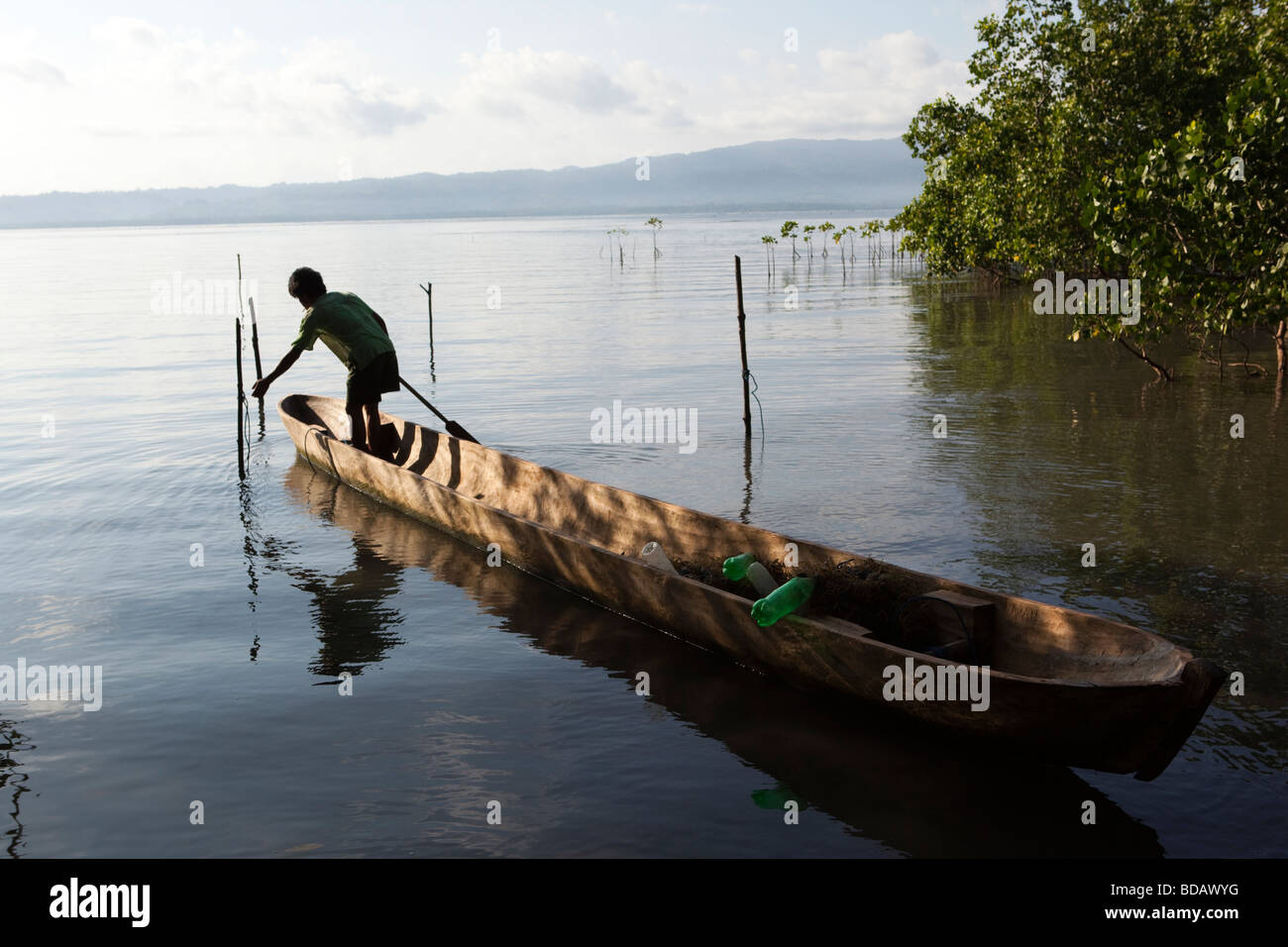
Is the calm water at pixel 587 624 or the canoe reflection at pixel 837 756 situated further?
the calm water at pixel 587 624

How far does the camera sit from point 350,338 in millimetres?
11008

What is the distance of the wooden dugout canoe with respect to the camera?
482cm

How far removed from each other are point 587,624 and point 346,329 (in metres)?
4.90

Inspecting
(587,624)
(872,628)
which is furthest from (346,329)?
(872,628)

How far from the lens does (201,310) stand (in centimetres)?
3628

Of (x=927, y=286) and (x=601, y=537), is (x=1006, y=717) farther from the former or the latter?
(x=927, y=286)

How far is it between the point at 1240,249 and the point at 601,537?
8129 millimetres

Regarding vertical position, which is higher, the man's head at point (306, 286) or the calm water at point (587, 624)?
the man's head at point (306, 286)

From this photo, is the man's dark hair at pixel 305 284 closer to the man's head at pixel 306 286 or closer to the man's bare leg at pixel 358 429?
the man's head at pixel 306 286

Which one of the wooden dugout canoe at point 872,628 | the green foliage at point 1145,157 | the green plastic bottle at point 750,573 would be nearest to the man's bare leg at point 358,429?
the wooden dugout canoe at point 872,628

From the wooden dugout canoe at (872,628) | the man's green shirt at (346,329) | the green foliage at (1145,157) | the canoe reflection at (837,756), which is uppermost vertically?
the green foliage at (1145,157)

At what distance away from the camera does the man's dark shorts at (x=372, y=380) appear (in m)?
11.1

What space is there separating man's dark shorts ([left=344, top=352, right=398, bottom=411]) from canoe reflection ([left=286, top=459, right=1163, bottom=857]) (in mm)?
3258

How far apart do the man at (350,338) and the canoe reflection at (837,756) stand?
10.7ft
